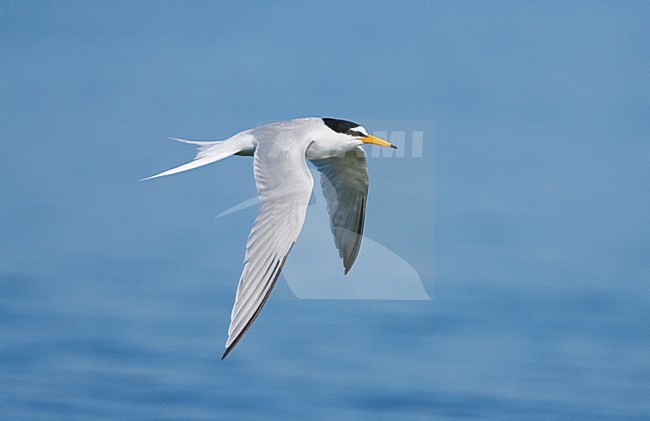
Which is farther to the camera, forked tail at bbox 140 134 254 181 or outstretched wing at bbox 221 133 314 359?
forked tail at bbox 140 134 254 181

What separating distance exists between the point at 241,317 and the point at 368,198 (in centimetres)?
120

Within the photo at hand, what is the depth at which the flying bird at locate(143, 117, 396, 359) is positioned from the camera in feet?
10.1

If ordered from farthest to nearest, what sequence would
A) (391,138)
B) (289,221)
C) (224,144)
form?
(391,138), (224,144), (289,221)

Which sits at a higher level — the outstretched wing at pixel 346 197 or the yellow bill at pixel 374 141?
the yellow bill at pixel 374 141

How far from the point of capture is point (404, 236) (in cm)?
418

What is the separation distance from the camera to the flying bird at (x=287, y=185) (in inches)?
121

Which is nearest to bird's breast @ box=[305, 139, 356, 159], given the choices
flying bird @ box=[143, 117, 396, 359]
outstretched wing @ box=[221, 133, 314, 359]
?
flying bird @ box=[143, 117, 396, 359]

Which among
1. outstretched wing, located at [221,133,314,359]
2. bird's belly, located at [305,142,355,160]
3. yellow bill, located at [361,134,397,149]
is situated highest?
yellow bill, located at [361,134,397,149]

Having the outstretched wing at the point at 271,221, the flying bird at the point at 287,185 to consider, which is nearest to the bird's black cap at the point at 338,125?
the flying bird at the point at 287,185

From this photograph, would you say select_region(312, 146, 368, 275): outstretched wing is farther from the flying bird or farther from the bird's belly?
the bird's belly

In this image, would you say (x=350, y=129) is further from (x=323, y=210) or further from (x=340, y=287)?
(x=340, y=287)

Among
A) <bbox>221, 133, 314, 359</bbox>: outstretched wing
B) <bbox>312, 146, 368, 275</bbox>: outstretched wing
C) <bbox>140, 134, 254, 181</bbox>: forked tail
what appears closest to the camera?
<bbox>221, 133, 314, 359</bbox>: outstretched wing

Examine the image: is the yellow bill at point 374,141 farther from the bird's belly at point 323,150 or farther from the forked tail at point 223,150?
the forked tail at point 223,150

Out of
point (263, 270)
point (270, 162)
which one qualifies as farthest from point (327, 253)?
point (263, 270)
